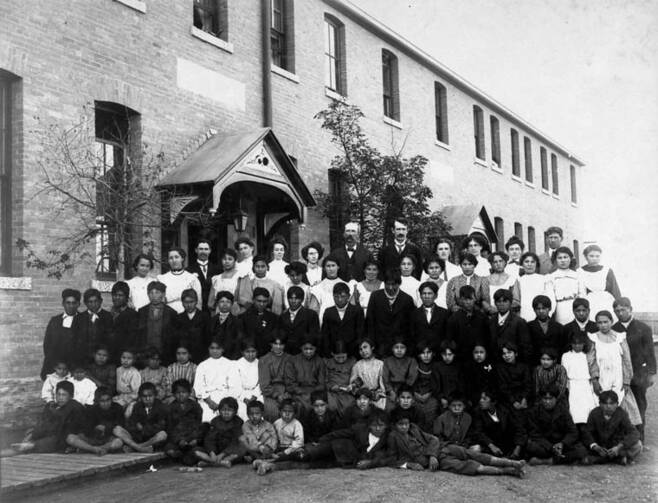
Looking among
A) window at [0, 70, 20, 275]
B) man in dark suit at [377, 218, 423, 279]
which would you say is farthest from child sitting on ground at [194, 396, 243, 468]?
window at [0, 70, 20, 275]

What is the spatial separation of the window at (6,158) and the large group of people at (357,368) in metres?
1.31

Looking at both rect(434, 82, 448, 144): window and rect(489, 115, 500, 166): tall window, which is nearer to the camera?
rect(434, 82, 448, 144): window

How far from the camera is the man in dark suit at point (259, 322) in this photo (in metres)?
9.09

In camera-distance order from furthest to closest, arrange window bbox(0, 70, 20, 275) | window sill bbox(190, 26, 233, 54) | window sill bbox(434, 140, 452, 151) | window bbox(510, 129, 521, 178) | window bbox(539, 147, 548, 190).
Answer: window bbox(539, 147, 548, 190) → window bbox(510, 129, 521, 178) → window sill bbox(434, 140, 452, 151) → window sill bbox(190, 26, 233, 54) → window bbox(0, 70, 20, 275)

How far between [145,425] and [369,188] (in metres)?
8.31

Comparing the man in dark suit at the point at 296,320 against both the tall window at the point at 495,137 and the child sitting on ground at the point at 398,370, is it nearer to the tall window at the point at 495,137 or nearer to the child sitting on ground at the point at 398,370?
the child sitting on ground at the point at 398,370

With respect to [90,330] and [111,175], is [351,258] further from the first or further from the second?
[90,330]

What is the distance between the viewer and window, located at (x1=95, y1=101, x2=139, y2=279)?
9914 mm

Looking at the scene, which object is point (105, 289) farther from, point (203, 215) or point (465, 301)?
point (465, 301)

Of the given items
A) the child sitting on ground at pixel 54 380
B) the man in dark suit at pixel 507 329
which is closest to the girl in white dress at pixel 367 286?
the man in dark suit at pixel 507 329

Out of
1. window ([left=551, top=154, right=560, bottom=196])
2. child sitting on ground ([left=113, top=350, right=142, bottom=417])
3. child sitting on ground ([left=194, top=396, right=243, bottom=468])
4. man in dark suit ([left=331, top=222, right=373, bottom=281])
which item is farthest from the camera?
window ([left=551, top=154, right=560, bottom=196])

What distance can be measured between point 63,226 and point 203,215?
6.17 feet

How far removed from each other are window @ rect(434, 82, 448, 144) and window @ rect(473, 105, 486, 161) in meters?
2.57

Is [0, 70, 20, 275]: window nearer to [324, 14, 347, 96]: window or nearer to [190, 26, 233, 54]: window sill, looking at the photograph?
[190, 26, 233, 54]: window sill
